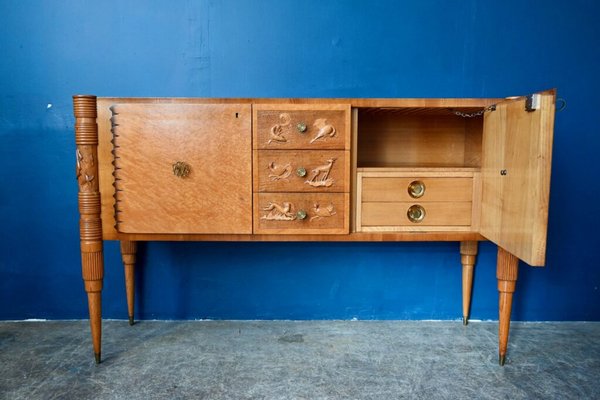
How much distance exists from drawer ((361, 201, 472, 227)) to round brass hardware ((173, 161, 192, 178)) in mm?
531

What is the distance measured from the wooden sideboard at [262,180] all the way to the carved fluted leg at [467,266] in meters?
0.34

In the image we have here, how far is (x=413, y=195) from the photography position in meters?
1.35

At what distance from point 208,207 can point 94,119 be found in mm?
404

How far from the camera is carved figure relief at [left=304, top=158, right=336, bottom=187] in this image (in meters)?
1.29

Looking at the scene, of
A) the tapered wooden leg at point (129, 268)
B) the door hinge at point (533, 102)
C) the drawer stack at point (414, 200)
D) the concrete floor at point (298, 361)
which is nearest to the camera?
the door hinge at point (533, 102)

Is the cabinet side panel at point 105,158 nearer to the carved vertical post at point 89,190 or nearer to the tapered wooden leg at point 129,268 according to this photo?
the carved vertical post at point 89,190

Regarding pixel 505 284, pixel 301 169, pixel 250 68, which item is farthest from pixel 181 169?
pixel 505 284

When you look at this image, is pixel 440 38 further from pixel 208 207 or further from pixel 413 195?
pixel 208 207

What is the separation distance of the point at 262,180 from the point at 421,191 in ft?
1.59

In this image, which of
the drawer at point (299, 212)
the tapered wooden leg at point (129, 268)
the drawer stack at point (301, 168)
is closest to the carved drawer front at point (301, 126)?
the drawer stack at point (301, 168)

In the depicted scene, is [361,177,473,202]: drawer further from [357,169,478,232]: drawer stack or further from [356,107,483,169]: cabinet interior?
[356,107,483,169]: cabinet interior

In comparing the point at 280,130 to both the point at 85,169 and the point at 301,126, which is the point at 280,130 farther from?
the point at 85,169

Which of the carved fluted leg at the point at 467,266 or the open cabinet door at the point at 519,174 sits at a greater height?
the open cabinet door at the point at 519,174

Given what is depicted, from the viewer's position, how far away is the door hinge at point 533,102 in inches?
38.9
